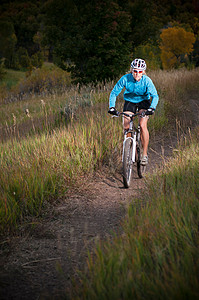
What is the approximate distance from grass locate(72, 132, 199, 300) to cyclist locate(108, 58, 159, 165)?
220 cm

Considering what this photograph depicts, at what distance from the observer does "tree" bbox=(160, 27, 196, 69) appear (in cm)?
3159

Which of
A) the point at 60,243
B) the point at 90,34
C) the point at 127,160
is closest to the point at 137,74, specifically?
the point at 127,160

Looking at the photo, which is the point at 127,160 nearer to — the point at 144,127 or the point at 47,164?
the point at 144,127

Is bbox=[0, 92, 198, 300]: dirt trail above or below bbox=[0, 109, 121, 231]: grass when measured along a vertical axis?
below

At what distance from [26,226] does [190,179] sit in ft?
7.17

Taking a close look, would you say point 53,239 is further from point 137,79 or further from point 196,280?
point 137,79

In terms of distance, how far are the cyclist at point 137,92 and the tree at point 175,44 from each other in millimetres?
27566

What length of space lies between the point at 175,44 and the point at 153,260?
3267 centimetres

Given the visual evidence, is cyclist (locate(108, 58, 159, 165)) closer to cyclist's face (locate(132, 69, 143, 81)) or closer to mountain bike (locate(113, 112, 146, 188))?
cyclist's face (locate(132, 69, 143, 81))

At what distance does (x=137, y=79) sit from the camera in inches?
201

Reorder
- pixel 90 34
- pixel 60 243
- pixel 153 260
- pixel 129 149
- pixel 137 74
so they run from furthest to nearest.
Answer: pixel 90 34 → pixel 129 149 → pixel 137 74 → pixel 60 243 → pixel 153 260

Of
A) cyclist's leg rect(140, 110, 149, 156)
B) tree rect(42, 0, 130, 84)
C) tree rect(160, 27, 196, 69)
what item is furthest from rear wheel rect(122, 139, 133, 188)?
tree rect(160, 27, 196, 69)

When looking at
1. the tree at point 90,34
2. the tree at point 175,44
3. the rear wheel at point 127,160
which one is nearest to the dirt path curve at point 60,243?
the rear wheel at point 127,160

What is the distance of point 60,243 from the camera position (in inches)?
130
